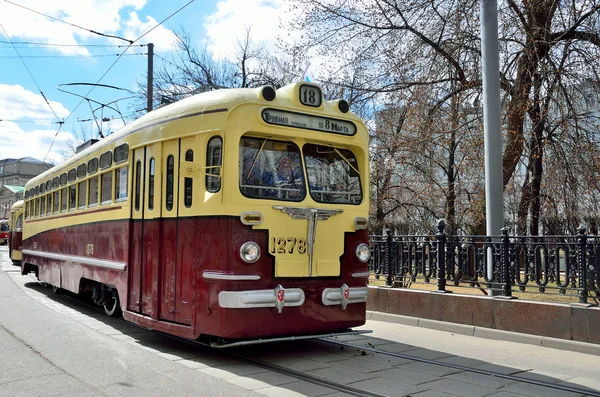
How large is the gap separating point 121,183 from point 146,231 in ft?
4.12

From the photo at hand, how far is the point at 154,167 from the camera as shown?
26.0 feet

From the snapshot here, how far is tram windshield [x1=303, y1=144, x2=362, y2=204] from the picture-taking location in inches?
292

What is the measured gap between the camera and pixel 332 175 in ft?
25.1

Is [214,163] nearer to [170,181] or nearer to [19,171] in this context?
[170,181]

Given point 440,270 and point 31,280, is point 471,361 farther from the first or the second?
point 31,280

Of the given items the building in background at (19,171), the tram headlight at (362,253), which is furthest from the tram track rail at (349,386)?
the building in background at (19,171)

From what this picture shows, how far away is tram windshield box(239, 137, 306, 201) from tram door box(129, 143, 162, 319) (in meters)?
1.49

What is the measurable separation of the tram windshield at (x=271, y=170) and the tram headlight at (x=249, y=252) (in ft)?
1.95

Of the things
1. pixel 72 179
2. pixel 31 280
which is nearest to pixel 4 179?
pixel 31 280

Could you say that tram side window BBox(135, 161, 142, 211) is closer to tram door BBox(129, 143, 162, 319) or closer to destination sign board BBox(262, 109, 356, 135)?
tram door BBox(129, 143, 162, 319)

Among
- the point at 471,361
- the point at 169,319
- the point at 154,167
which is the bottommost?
the point at 471,361

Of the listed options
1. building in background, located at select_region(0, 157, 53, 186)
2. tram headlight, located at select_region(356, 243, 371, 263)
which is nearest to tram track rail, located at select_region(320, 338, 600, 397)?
tram headlight, located at select_region(356, 243, 371, 263)

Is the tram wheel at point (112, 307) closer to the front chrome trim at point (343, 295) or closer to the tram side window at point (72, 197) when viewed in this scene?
the tram side window at point (72, 197)

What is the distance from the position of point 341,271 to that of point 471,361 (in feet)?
6.66
